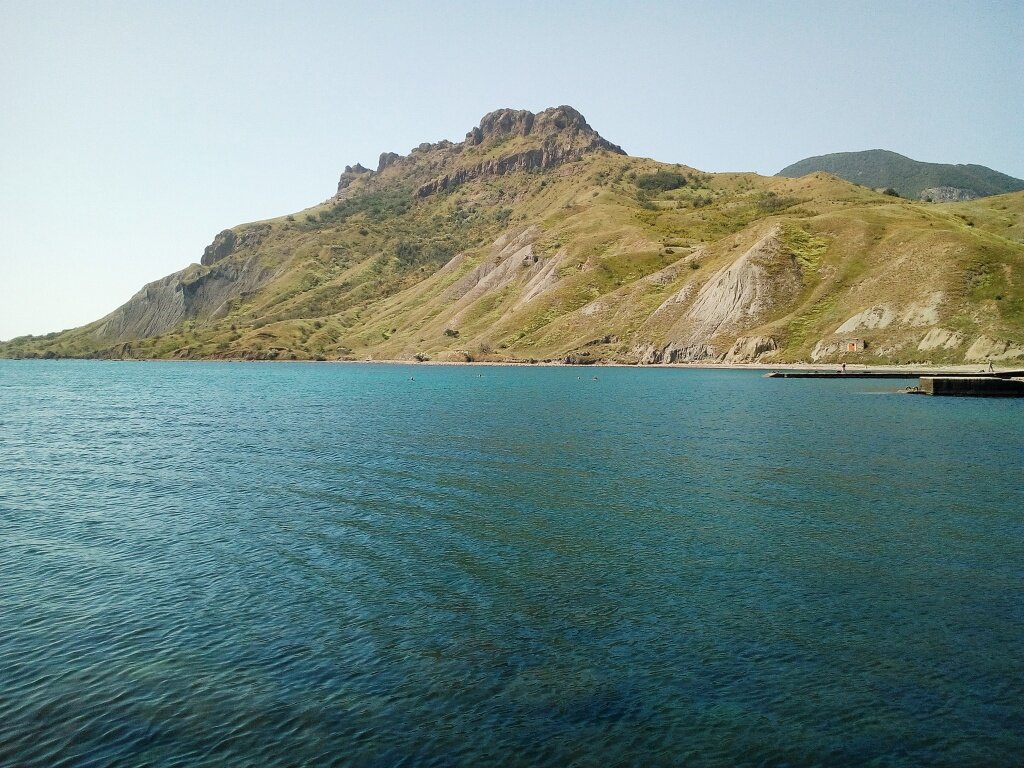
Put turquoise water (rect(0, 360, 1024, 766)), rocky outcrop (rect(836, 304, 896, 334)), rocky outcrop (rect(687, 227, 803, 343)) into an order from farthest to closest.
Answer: rocky outcrop (rect(687, 227, 803, 343))
rocky outcrop (rect(836, 304, 896, 334))
turquoise water (rect(0, 360, 1024, 766))

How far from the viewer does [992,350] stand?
119 metres

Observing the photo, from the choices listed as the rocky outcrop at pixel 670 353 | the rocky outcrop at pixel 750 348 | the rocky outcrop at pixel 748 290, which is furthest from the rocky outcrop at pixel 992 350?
the rocky outcrop at pixel 670 353

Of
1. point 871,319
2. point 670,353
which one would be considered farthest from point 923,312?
point 670,353

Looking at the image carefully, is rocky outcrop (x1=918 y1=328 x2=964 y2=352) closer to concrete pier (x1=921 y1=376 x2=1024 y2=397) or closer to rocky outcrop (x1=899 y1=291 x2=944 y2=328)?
rocky outcrop (x1=899 y1=291 x2=944 y2=328)

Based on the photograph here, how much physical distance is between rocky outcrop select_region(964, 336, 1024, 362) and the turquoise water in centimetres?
8511

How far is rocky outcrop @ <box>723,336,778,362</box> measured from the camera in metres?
156

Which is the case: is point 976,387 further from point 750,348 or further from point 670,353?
point 670,353

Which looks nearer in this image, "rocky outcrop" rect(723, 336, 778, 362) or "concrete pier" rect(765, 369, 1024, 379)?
"concrete pier" rect(765, 369, 1024, 379)

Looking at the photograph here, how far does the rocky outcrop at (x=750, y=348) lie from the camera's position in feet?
513

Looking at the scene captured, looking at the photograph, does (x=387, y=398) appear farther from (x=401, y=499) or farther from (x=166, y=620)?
(x=166, y=620)

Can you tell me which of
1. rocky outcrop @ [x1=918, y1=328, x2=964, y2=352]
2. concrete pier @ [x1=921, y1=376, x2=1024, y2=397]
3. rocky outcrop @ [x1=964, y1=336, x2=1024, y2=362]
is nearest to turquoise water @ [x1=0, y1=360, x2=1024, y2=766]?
concrete pier @ [x1=921, y1=376, x2=1024, y2=397]

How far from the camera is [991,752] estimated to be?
13.4 metres

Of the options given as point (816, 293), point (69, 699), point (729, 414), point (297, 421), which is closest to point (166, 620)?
point (69, 699)

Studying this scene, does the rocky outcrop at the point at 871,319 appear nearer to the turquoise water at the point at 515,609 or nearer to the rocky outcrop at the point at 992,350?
the rocky outcrop at the point at 992,350
